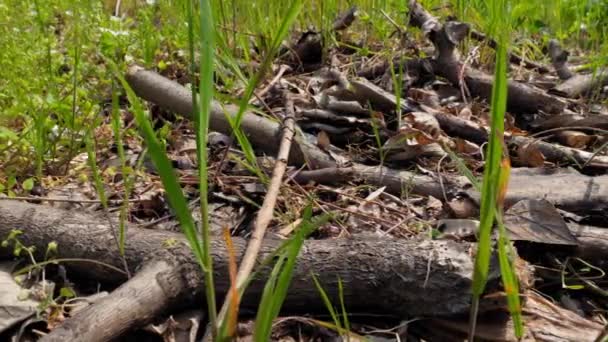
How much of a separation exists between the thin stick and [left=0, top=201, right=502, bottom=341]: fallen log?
0.04 meters

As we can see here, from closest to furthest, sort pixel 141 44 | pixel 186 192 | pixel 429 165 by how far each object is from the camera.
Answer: pixel 186 192 → pixel 429 165 → pixel 141 44

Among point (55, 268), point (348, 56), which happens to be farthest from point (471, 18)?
point (55, 268)

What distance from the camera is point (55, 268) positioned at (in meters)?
1.68

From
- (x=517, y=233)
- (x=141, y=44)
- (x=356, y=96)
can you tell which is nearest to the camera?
(x=517, y=233)

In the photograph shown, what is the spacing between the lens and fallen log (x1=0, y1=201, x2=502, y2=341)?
1387 millimetres

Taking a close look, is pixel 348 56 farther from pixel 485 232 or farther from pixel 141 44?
pixel 485 232

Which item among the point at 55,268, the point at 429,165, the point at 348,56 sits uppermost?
the point at 348,56

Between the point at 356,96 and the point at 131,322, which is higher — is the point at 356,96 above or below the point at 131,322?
above

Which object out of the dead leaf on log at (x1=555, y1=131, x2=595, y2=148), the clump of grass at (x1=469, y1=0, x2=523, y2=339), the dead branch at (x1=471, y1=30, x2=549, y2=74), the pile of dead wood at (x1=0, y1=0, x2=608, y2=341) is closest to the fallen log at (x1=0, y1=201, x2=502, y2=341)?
the pile of dead wood at (x1=0, y1=0, x2=608, y2=341)

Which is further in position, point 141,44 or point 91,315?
point 141,44

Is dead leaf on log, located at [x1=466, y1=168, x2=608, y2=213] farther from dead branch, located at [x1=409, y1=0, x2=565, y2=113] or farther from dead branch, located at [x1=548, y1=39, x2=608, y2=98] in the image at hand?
dead branch, located at [x1=548, y1=39, x2=608, y2=98]

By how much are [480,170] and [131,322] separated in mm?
1361

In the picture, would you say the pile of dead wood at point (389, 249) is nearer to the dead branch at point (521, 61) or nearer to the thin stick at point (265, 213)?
the thin stick at point (265, 213)

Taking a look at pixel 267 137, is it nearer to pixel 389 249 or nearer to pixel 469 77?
pixel 389 249
